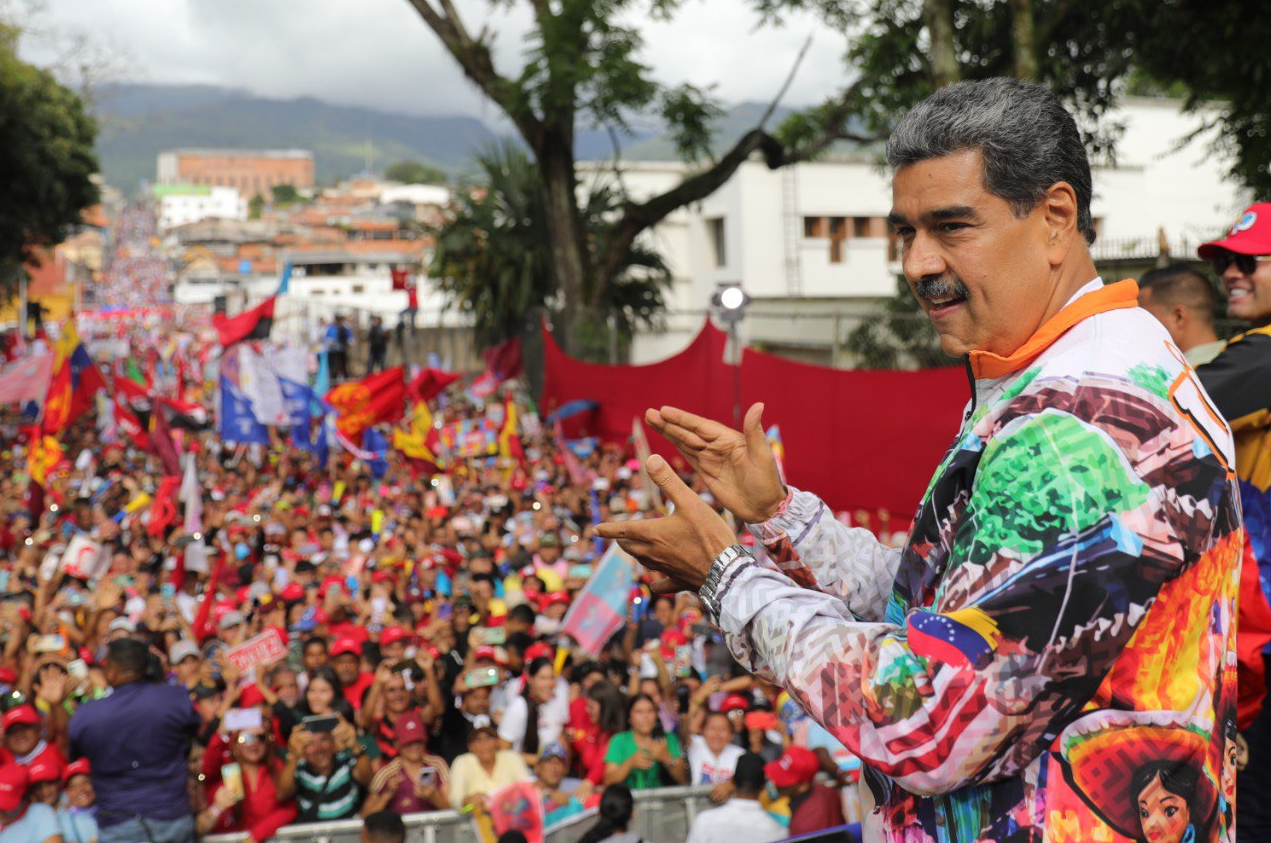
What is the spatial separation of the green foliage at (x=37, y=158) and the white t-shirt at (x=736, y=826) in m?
25.6

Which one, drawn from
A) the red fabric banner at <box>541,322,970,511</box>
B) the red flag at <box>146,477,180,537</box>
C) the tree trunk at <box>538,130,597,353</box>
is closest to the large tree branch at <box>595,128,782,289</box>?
the tree trunk at <box>538,130,597,353</box>

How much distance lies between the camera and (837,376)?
995cm

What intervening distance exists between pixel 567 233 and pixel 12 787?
15.4m

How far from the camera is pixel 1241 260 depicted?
2768mm

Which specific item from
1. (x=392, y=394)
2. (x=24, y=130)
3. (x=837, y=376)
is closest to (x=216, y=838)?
(x=837, y=376)

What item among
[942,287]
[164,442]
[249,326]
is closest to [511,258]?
[249,326]

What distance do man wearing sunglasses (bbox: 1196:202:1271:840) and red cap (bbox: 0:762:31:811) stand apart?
16.3ft

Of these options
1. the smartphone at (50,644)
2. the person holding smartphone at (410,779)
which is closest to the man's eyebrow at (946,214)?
the person holding smartphone at (410,779)

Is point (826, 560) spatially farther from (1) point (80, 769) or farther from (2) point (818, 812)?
(1) point (80, 769)

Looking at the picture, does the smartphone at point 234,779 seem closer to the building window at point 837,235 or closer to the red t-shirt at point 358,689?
the red t-shirt at point 358,689

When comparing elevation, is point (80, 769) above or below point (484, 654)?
below

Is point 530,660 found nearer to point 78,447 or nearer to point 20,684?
point 20,684

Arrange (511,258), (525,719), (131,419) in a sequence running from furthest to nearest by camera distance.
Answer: (511,258) → (131,419) → (525,719)

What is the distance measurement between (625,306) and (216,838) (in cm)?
1936
